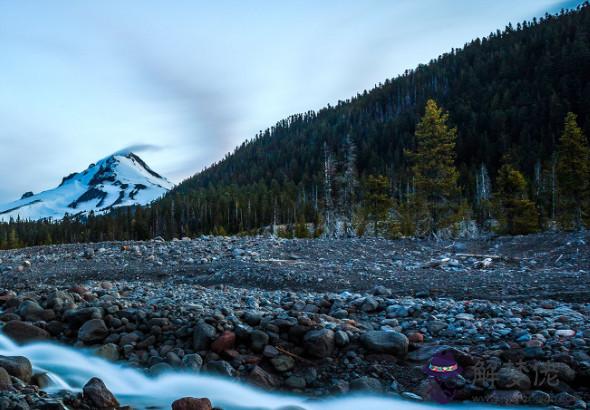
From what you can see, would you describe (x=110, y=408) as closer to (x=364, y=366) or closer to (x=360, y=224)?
(x=364, y=366)

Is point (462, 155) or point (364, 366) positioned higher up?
point (462, 155)

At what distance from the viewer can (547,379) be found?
485 cm

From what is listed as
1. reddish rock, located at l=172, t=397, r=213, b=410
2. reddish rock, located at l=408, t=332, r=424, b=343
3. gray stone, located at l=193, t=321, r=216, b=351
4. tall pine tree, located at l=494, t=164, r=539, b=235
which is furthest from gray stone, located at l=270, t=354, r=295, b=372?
tall pine tree, located at l=494, t=164, r=539, b=235

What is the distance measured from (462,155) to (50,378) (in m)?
109

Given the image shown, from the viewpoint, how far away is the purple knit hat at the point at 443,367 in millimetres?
5219

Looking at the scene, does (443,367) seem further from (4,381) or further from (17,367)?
(17,367)

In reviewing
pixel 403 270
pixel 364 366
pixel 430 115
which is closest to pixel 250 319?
pixel 364 366

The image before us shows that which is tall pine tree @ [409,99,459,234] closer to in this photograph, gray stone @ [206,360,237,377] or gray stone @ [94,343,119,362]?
gray stone @ [206,360,237,377]

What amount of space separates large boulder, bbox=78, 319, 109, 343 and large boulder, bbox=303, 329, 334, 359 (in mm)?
3652

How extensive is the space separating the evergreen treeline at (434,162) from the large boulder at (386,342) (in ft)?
71.1

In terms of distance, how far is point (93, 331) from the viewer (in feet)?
23.7

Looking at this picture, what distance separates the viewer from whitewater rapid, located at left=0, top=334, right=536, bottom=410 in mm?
5020

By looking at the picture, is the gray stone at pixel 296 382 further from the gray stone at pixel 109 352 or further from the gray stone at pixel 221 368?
the gray stone at pixel 109 352

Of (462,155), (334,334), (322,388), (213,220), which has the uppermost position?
(462,155)
